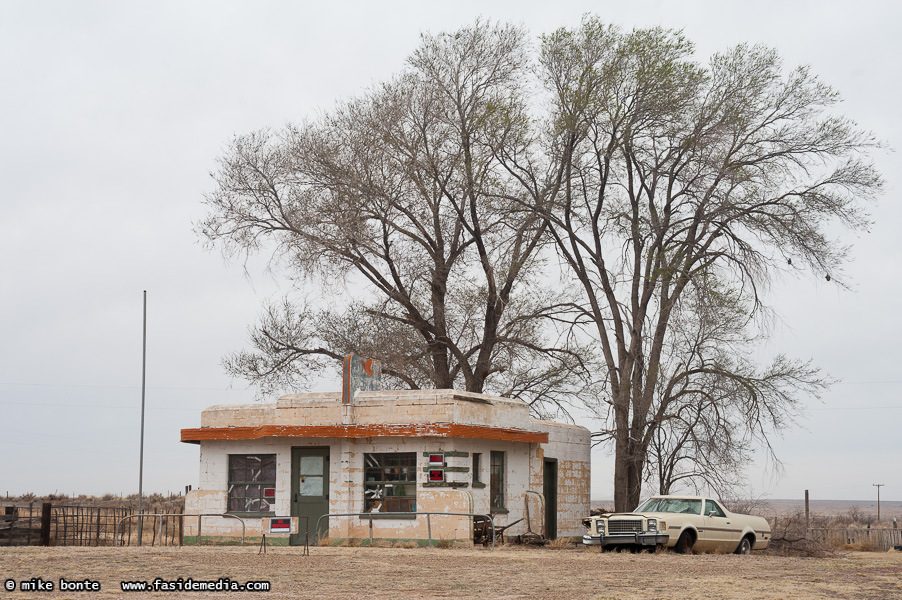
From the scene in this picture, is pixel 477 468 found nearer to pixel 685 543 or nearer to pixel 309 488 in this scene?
pixel 309 488

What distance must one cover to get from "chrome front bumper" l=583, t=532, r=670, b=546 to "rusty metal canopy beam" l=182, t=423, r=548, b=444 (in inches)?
144

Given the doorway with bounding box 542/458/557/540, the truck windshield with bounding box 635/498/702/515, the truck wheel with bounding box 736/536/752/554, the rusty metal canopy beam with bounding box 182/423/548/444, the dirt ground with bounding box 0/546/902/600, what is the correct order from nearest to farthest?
the dirt ground with bounding box 0/546/902/600, the truck windshield with bounding box 635/498/702/515, the truck wheel with bounding box 736/536/752/554, the rusty metal canopy beam with bounding box 182/423/548/444, the doorway with bounding box 542/458/557/540

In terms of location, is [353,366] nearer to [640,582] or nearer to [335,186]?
[335,186]

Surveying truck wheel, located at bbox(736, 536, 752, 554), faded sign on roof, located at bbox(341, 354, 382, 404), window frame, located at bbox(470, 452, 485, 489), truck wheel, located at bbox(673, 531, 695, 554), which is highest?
faded sign on roof, located at bbox(341, 354, 382, 404)

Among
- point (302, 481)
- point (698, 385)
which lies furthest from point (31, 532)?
point (698, 385)

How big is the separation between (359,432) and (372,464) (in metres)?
1.03

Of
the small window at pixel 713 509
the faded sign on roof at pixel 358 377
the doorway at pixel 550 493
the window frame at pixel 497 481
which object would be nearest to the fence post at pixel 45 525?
the faded sign on roof at pixel 358 377

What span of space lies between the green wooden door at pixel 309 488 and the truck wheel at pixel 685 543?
28.3ft

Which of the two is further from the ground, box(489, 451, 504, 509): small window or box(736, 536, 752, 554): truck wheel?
box(489, 451, 504, 509): small window

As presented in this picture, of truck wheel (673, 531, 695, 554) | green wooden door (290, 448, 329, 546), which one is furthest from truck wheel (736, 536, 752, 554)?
green wooden door (290, 448, 329, 546)

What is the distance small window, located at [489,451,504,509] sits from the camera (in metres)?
25.3

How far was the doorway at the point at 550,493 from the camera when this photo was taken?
29.0 metres

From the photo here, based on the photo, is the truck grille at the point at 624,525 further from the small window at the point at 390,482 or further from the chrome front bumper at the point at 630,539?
the small window at the point at 390,482

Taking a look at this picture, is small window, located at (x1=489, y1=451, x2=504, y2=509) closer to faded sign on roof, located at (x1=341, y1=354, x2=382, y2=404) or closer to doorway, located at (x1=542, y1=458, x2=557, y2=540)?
doorway, located at (x1=542, y1=458, x2=557, y2=540)
